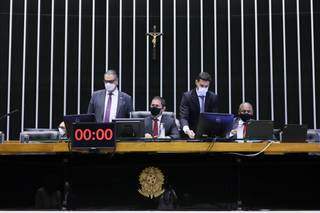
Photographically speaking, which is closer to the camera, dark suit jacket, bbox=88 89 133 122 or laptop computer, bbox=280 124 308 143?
laptop computer, bbox=280 124 308 143

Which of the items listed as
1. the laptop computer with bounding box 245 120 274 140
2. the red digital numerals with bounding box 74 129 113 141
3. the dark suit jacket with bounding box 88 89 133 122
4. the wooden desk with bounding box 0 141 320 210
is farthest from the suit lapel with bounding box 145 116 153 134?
the laptop computer with bounding box 245 120 274 140

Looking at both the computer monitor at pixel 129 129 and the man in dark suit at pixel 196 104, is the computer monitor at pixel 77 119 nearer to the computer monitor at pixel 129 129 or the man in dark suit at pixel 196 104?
the computer monitor at pixel 129 129

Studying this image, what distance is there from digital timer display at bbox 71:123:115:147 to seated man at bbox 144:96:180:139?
98cm

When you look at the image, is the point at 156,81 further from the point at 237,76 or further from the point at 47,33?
the point at 47,33

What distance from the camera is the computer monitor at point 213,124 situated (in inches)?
243

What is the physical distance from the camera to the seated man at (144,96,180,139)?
723 cm

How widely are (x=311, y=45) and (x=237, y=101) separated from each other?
4.95 feet

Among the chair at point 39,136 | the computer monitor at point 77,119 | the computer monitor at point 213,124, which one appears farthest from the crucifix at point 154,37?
the computer monitor at point 213,124

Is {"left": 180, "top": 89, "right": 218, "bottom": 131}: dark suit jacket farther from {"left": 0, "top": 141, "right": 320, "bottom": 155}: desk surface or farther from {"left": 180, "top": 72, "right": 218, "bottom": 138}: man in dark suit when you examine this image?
{"left": 0, "top": 141, "right": 320, "bottom": 155}: desk surface

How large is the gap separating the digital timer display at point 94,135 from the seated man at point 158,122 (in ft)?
3.22

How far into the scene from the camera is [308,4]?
10227 millimetres

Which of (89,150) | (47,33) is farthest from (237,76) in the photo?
(89,150)

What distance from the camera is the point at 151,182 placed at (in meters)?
6.27

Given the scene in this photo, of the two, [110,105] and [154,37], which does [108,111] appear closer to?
[110,105]
